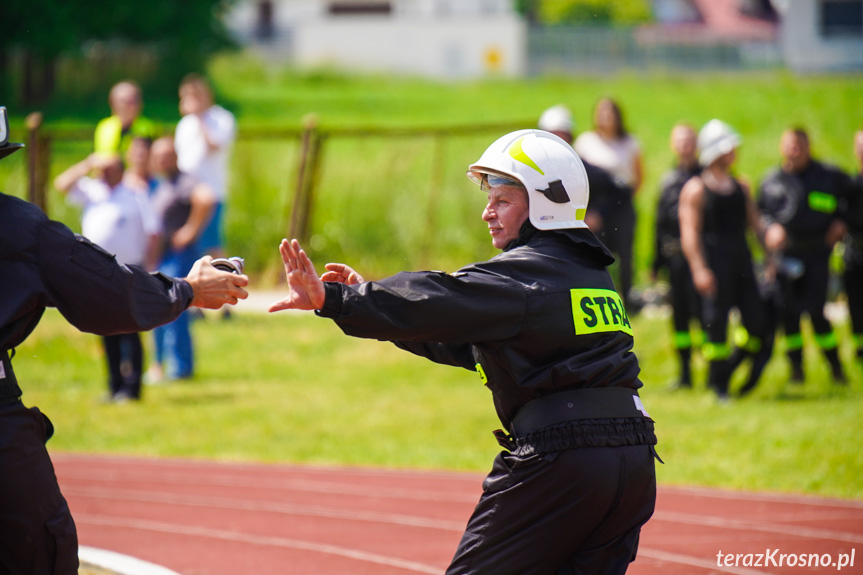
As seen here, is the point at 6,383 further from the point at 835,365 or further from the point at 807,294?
the point at 835,365

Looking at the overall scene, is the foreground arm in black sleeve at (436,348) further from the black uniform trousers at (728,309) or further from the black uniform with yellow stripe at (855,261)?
the black uniform with yellow stripe at (855,261)

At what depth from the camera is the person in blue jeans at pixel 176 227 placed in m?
10.9

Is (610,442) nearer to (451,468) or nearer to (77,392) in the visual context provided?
(451,468)

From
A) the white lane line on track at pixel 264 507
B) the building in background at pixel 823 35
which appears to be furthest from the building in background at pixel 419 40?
the white lane line on track at pixel 264 507

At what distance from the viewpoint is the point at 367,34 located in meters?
71.0

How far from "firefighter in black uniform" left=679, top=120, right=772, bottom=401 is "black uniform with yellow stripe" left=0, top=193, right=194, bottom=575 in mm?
6955

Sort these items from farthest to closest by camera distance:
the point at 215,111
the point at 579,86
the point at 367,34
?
the point at 367,34 → the point at 579,86 → the point at 215,111

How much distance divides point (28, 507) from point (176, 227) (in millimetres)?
7822

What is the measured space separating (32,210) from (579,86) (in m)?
47.9

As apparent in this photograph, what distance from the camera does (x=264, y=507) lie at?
742cm

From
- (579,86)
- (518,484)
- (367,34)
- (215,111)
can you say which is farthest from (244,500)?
(367,34)

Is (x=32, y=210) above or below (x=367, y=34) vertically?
above

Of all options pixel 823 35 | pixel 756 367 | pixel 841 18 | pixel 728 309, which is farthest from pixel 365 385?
pixel 823 35

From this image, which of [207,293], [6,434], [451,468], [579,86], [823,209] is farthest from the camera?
[579,86]
